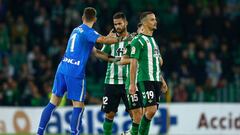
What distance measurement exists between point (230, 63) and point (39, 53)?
5.73m

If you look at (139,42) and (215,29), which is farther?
(215,29)

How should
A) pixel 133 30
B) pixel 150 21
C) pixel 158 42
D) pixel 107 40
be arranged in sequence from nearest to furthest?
pixel 107 40, pixel 150 21, pixel 133 30, pixel 158 42

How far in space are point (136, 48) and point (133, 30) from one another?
1066 cm

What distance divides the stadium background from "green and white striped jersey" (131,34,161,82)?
7833mm

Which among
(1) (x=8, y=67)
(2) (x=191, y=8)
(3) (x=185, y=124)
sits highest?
(2) (x=191, y=8)

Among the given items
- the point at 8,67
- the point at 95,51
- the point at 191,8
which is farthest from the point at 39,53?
the point at 95,51

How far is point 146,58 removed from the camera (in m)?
14.9

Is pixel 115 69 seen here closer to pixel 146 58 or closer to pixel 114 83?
pixel 114 83

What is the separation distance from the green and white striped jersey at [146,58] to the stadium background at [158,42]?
7.83 meters

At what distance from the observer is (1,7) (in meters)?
26.4

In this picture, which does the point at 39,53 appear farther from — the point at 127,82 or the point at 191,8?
the point at 127,82

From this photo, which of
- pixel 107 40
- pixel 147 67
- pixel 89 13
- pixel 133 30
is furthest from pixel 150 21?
pixel 133 30

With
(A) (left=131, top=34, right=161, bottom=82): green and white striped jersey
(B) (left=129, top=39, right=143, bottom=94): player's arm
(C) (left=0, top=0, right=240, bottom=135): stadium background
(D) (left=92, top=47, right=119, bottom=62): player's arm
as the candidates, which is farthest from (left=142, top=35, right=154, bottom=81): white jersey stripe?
(C) (left=0, top=0, right=240, bottom=135): stadium background

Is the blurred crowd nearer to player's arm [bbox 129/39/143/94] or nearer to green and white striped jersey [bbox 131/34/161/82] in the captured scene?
green and white striped jersey [bbox 131/34/161/82]
